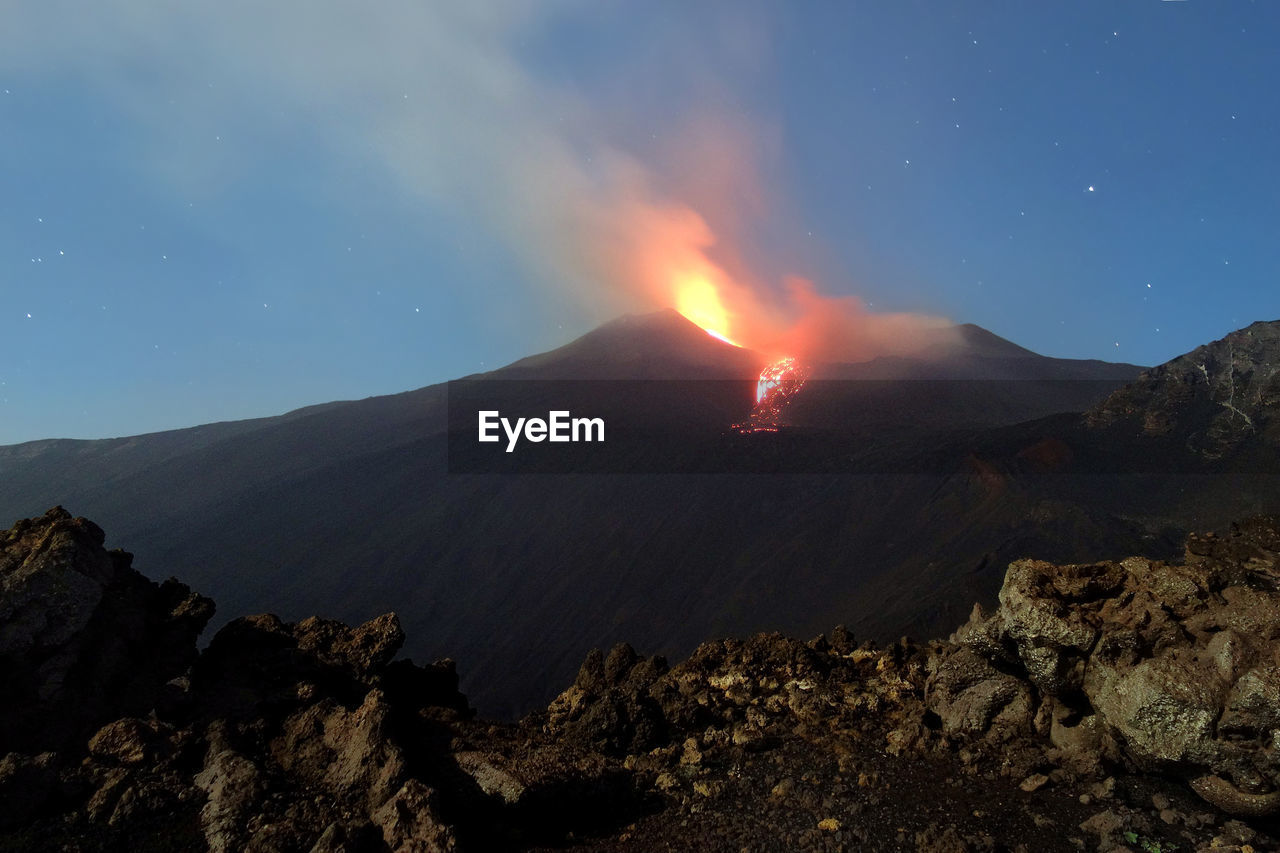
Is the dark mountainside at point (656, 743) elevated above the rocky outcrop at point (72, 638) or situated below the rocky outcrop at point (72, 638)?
below

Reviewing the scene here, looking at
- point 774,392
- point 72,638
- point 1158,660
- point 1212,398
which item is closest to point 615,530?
point 72,638

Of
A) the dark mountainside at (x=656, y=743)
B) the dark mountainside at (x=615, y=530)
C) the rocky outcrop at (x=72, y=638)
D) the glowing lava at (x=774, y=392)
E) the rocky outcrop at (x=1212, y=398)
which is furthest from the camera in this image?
the glowing lava at (x=774, y=392)

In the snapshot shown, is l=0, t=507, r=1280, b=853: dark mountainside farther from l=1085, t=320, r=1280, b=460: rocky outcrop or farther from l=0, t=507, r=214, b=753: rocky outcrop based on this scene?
l=1085, t=320, r=1280, b=460: rocky outcrop

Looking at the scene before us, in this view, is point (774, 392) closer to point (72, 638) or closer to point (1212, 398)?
point (1212, 398)

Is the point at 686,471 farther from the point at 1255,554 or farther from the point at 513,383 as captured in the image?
the point at 1255,554

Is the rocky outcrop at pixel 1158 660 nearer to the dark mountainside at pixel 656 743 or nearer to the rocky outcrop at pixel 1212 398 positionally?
the dark mountainside at pixel 656 743

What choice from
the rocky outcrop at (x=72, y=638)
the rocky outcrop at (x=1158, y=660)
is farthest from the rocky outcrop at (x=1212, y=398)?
the rocky outcrop at (x=72, y=638)

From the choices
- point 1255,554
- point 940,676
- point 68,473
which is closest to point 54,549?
point 940,676

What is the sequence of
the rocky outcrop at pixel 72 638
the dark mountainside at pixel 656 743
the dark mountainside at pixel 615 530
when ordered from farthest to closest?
the dark mountainside at pixel 615 530
the rocky outcrop at pixel 72 638
the dark mountainside at pixel 656 743
